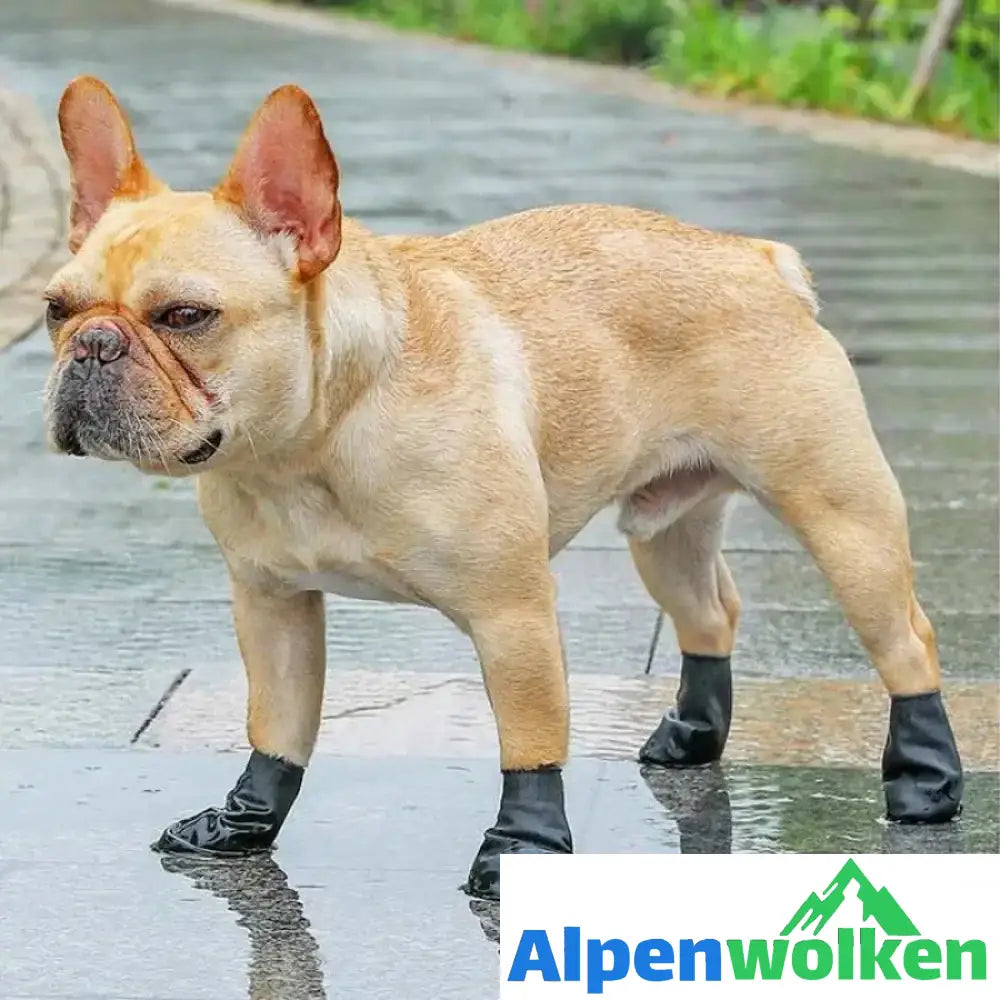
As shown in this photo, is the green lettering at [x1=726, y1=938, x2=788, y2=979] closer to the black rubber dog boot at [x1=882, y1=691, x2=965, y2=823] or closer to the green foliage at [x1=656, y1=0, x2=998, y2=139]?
the black rubber dog boot at [x1=882, y1=691, x2=965, y2=823]

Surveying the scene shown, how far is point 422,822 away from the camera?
555cm

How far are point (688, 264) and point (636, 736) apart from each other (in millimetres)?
1298

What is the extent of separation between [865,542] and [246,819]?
1.45m

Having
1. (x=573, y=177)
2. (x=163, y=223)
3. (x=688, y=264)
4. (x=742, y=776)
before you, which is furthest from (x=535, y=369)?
(x=573, y=177)

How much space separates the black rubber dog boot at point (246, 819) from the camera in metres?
5.36

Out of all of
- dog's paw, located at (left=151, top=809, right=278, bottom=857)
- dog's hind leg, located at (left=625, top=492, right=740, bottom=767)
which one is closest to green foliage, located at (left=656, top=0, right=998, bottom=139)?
dog's hind leg, located at (left=625, top=492, right=740, bottom=767)

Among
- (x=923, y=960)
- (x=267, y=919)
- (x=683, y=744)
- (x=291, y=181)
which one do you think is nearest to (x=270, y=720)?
(x=267, y=919)

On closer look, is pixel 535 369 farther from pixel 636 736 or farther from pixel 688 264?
pixel 636 736

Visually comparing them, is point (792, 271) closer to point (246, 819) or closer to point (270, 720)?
point (270, 720)

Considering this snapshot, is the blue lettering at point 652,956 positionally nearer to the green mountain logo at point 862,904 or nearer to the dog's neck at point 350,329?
the green mountain logo at point 862,904

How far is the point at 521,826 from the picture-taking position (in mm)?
5125

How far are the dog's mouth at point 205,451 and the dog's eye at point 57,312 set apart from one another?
34 cm

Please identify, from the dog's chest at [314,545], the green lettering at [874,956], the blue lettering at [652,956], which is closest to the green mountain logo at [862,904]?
the green lettering at [874,956]

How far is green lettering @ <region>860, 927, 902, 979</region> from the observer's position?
4207 mm
